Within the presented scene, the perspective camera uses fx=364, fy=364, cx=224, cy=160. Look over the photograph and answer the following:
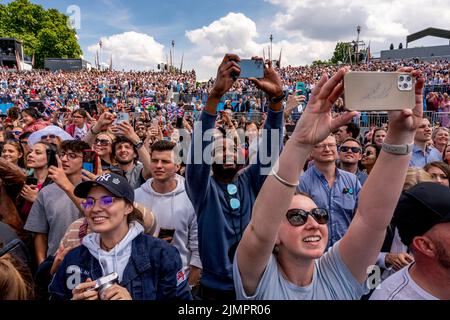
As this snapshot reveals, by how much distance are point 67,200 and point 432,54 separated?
54.6 m

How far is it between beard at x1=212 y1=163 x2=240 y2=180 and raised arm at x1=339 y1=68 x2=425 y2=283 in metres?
1.11

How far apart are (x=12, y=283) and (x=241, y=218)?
1451 mm

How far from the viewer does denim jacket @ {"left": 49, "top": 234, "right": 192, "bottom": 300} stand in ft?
6.80

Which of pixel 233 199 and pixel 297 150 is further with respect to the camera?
pixel 233 199

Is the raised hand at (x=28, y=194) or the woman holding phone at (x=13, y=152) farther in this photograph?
the woman holding phone at (x=13, y=152)

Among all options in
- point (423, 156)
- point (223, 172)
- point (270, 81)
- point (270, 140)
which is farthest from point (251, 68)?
point (423, 156)

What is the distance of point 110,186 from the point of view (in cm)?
233

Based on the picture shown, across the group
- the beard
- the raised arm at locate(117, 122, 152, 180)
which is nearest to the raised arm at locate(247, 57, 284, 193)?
the beard

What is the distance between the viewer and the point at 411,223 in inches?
65.7

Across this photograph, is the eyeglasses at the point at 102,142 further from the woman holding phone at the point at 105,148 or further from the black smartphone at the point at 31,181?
the black smartphone at the point at 31,181

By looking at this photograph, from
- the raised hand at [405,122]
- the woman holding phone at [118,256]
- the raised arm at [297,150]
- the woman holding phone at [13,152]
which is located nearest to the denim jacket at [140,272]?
the woman holding phone at [118,256]

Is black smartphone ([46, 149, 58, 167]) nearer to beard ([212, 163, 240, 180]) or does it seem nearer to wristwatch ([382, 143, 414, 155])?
beard ([212, 163, 240, 180])

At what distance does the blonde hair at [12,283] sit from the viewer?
1.67 m

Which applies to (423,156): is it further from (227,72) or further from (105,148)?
(105,148)
